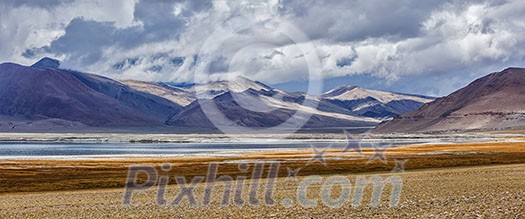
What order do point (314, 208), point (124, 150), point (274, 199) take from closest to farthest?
point (314, 208)
point (274, 199)
point (124, 150)

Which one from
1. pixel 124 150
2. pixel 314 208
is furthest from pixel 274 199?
pixel 124 150

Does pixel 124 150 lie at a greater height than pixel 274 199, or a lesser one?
greater

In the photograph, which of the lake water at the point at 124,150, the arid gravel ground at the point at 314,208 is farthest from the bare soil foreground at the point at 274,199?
the lake water at the point at 124,150

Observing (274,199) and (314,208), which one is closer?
(314,208)

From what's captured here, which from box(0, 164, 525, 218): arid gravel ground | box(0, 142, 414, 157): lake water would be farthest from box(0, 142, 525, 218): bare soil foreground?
box(0, 142, 414, 157): lake water

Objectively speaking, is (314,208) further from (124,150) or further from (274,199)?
(124,150)

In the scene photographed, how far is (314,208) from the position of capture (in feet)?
89.1

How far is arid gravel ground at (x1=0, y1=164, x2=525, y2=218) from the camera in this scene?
80.6 ft

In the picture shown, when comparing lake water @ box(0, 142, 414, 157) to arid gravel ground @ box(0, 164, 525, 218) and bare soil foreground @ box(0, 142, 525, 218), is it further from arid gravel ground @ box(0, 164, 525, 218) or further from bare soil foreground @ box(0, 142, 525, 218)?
arid gravel ground @ box(0, 164, 525, 218)

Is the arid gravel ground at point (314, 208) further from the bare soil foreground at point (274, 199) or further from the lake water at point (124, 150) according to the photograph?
the lake water at point (124, 150)

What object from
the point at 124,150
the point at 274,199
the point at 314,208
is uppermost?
the point at 124,150

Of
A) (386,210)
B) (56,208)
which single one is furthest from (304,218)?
(56,208)

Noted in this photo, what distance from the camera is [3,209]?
30344mm

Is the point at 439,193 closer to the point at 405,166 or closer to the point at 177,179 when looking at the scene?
the point at 177,179
